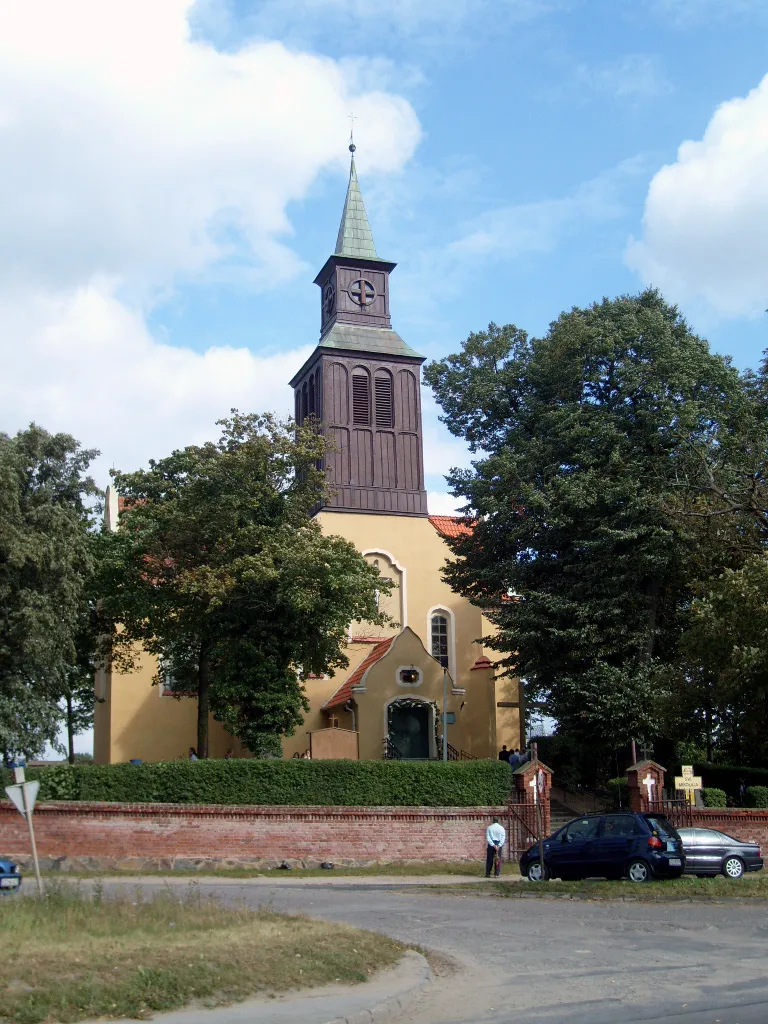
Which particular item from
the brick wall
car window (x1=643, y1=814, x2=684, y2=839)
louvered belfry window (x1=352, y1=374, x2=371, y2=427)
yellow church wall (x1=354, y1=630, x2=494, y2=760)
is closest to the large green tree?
car window (x1=643, y1=814, x2=684, y2=839)

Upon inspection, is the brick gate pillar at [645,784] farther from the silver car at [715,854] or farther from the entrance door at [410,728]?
the entrance door at [410,728]

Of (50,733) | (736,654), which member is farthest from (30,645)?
(736,654)

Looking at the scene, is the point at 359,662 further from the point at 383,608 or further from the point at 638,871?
the point at 638,871

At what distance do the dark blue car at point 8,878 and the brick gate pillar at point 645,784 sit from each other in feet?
50.6

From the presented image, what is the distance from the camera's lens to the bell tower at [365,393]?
44469 mm

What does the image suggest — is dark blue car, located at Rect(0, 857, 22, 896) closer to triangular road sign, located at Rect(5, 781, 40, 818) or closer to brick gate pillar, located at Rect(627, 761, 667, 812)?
triangular road sign, located at Rect(5, 781, 40, 818)

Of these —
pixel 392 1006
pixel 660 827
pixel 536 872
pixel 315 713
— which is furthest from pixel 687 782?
pixel 315 713

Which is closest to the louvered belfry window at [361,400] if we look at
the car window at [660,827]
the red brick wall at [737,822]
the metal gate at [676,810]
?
the metal gate at [676,810]

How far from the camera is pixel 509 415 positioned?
36.3 meters

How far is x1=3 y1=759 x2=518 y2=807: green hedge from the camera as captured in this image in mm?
25859

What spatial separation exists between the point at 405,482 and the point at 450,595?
5.03m

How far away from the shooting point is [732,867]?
23953 mm

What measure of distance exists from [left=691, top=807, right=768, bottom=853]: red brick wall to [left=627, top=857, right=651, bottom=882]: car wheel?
7290mm

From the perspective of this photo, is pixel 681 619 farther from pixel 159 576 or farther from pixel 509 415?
pixel 159 576
